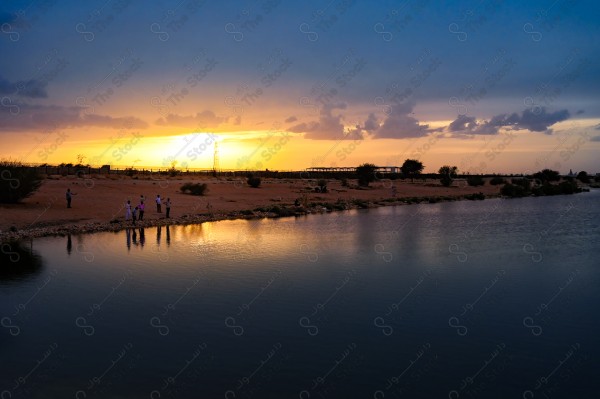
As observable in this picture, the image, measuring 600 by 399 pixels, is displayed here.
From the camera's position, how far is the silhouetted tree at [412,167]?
5763 inches

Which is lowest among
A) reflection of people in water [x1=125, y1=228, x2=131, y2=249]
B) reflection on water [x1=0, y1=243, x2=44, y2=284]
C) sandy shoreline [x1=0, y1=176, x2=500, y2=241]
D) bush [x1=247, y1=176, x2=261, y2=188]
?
reflection on water [x1=0, y1=243, x2=44, y2=284]

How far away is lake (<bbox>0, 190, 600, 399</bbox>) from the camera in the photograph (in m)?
11.6

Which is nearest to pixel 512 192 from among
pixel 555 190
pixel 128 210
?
pixel 555 190

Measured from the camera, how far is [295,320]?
627 inches

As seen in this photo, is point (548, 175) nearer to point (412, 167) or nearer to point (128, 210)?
point (412, 167)

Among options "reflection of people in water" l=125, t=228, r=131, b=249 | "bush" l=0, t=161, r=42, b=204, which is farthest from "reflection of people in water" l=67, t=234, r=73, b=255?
"bush" l=0, t=161, r=42, b=204

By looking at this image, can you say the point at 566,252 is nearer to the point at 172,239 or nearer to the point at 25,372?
the point at 172,239

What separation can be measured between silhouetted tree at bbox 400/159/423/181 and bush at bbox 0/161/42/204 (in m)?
114

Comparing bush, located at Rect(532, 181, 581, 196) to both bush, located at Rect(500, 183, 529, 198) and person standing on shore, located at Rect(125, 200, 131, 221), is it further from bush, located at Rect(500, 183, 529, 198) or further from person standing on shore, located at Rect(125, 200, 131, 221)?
person standing on shore, located at Rect(125, 200, 131, 221)

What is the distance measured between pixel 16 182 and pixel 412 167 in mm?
117636

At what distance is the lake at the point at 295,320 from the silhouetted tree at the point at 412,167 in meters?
116

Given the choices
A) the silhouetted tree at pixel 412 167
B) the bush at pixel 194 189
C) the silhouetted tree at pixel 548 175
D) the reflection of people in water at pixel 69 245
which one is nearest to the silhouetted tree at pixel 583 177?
the silhouetted tree at pixel 548 175

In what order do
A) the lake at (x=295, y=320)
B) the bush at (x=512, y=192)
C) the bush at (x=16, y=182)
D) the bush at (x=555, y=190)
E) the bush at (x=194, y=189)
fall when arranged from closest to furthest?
1. the lake at (x=295, y=320)
2. the bush at (x=16, y=182)
3. the bush at (x=194, y=189)
4. the bush at (x=512, y=192)
5. the bush at (x=555, y=190)

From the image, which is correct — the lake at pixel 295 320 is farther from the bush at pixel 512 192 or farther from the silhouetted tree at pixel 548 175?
the silhouetted tree at pixel 548 175
